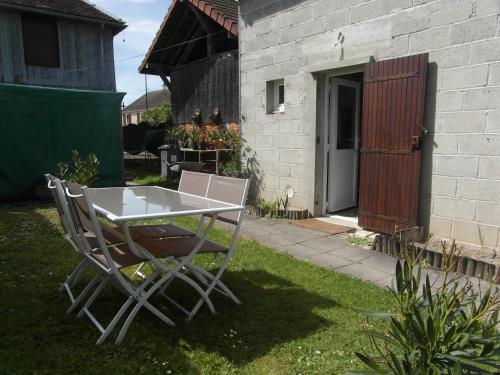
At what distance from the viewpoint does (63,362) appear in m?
2.26

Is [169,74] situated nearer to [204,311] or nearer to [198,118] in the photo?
[198,118]

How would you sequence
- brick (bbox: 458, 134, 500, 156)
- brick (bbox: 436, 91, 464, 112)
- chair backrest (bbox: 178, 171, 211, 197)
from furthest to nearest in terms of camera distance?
brick (bbox: 436, 91, 464, 112), brick (bbox: 458, 134, 500, 156), chair backrest (bbox: 178, 171, 211, 197)

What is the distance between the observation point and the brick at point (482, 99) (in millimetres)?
3840

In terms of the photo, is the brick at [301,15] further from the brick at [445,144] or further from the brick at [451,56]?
the brick at [445,144]

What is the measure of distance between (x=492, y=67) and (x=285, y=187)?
10.9ft

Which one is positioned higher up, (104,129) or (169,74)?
(169,74)

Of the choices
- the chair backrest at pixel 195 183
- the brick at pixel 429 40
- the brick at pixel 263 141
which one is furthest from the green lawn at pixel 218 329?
the brick at pixel 263 141

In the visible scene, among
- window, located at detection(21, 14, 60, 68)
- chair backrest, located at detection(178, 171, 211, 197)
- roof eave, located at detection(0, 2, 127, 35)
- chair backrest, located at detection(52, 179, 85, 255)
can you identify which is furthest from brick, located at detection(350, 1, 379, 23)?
window, located at detection(21, 14, 60, 68)

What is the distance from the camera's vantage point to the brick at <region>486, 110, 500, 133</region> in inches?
151

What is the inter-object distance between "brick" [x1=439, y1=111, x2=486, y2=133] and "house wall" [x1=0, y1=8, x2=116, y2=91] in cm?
1309

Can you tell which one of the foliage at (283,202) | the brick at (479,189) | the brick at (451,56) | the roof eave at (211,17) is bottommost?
the foliage at (283,202)

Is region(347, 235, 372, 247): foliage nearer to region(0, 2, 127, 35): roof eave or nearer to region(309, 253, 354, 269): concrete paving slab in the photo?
region(309, 253, 354, 269): concrete paving slab

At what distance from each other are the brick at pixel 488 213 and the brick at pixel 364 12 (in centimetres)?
259

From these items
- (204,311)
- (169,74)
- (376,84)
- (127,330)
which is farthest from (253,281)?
(169,74)
